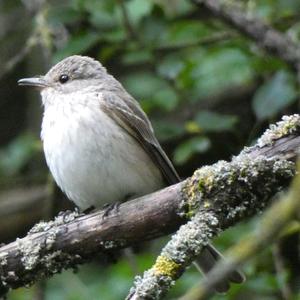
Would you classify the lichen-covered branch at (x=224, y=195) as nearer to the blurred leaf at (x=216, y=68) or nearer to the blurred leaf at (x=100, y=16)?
the blurred leaf at (x=216, y=68)

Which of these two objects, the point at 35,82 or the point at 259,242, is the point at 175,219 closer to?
the point at 259,242

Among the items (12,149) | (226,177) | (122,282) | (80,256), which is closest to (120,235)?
(80,256)

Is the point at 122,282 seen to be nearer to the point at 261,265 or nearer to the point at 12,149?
the point at 261,265

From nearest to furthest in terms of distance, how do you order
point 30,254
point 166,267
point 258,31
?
1. point 166,267
2. point 30,254
3. point 258,31

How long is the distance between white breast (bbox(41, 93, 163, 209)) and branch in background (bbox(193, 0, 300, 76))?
4.62ft

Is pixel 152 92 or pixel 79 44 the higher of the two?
pixel 79 44

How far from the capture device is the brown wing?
5.48 m

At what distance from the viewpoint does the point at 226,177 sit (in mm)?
4016

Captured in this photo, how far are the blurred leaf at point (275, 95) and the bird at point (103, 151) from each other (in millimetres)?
884

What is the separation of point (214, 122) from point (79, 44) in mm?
1125

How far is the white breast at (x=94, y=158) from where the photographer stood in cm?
519

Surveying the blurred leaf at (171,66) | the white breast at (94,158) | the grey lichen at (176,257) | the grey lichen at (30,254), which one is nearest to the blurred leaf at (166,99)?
the blurred leaf at (171,66)

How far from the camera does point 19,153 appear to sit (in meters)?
7.46

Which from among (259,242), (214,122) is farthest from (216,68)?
(259,242)
